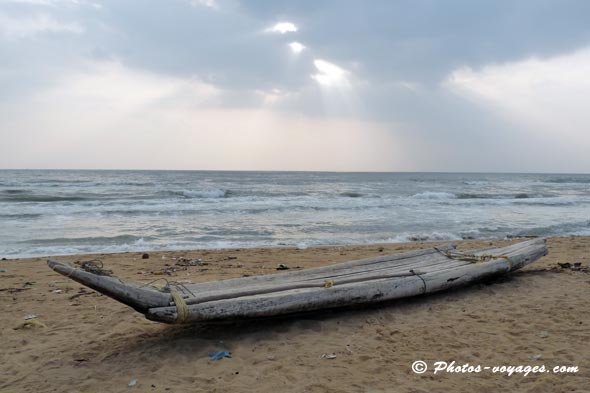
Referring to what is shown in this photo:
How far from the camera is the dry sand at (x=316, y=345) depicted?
10.5ft

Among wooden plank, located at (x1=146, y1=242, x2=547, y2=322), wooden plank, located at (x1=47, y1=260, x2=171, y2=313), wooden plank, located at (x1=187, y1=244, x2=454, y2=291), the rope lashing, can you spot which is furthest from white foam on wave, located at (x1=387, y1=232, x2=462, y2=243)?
wooden plank, located at (x1=47, y1=260, x2=171, y2=313)

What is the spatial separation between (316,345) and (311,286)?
2.35 feet

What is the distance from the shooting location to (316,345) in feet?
12.6

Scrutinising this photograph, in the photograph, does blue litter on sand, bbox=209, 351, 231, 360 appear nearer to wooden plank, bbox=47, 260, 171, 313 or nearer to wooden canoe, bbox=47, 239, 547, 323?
wooden canoe, bbox=47, 239, 547, 323

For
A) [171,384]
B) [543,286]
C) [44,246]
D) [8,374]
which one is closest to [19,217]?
[44,246]

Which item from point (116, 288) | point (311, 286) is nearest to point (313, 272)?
point (311, 286)

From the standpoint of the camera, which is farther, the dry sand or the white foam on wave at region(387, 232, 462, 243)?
the white foam on wave at region(387, 232, 462, 243)

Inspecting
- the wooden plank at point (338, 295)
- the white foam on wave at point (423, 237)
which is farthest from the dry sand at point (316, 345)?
the white foam on wave at point (423, 237)

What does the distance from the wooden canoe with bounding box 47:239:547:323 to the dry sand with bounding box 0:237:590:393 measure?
237 mm

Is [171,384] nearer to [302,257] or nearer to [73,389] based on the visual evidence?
[73,389]

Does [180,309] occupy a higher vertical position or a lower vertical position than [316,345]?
higher

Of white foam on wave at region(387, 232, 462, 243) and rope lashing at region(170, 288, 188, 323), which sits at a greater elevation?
rope lashing at region(170, 288, 188, 323)

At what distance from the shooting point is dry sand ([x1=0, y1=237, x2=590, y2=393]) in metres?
3.21

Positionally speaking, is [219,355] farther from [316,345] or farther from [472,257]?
[472,257]
